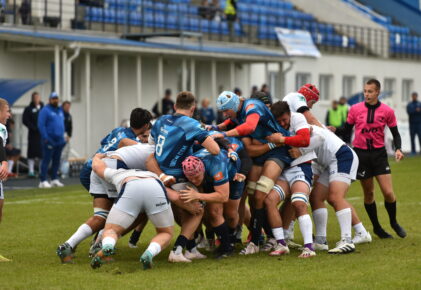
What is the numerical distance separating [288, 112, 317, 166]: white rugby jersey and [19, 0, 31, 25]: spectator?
55.1 ft

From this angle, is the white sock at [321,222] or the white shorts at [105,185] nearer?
the white shorts at [105,185]

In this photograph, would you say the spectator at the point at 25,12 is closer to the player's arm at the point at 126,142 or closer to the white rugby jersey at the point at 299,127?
the player's arm at the point at 126,142

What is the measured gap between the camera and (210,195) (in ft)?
31.9

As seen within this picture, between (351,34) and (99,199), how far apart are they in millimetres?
33002

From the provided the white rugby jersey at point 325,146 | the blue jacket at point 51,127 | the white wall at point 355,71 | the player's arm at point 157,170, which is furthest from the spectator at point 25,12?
the player's arm at point 157,170

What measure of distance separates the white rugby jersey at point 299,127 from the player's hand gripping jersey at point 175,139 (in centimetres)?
117

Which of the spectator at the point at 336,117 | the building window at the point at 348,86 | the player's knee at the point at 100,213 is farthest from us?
the building window at the point at 348,86

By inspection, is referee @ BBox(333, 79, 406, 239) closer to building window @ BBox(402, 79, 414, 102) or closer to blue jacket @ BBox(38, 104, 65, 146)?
blue jacket @ BBox(38, 104, 65, 146)

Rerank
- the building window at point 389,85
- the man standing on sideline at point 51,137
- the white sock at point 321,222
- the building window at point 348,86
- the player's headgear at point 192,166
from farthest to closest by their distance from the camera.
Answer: the building window at point 389,85
the building window at point 348,86
the man standing on sideline at point 51,137
the white sock at point 321,222
the player's headgear at point 192,166

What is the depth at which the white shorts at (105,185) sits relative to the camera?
9836 mm

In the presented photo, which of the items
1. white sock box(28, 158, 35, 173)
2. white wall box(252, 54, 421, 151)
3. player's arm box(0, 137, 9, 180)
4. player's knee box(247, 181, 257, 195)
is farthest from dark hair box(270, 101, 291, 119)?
white wall box(252, 54, 421, 151)

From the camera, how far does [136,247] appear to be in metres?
11.2

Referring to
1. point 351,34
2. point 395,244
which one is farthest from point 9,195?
point 351,34

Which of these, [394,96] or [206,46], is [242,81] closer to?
[206,46]
